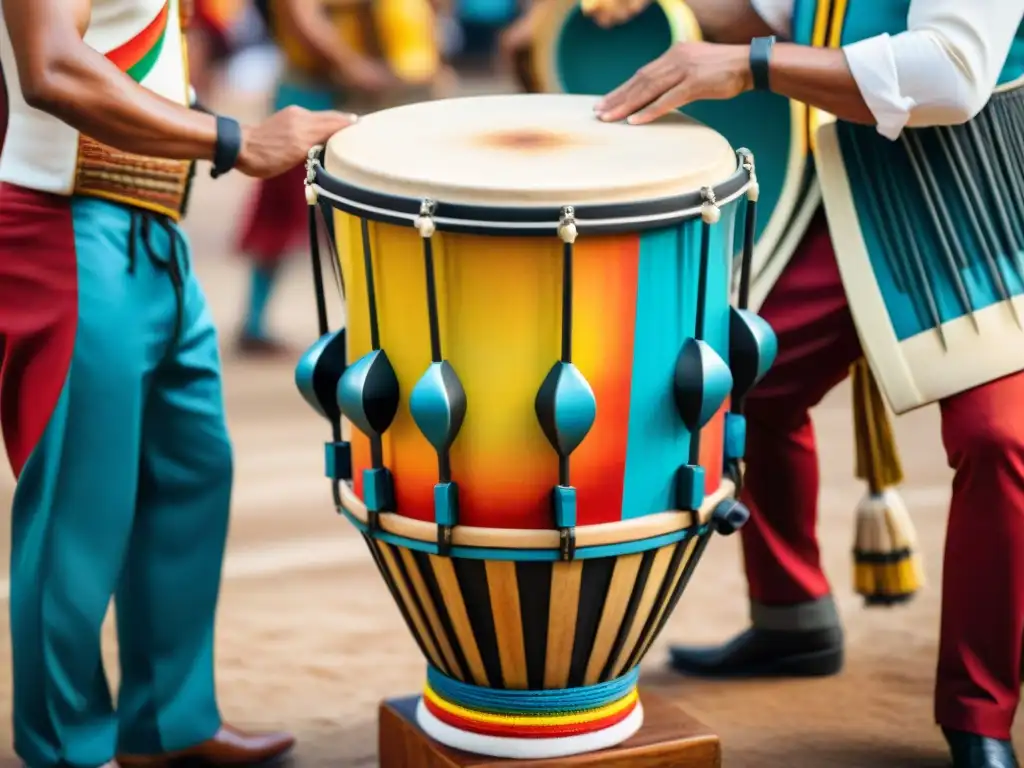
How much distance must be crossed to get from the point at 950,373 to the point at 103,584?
1330 mm

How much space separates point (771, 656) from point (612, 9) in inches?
48.1

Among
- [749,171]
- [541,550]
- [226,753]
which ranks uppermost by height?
[749,171]

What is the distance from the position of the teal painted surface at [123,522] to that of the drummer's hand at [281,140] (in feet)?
0.74

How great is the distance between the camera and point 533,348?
256cm

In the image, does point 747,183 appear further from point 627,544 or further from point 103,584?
point 103,584

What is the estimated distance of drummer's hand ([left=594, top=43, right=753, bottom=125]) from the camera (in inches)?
111

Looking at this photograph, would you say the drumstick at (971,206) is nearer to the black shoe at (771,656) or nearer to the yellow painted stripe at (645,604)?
the yellow painted stripe at (645,604)

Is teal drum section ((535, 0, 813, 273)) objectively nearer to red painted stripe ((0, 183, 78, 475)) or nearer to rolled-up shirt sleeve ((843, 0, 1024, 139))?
rolled-up shirt sleeve ((843, 0, 1024, 139))

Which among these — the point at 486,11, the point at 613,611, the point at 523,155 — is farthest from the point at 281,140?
the point at 486,11

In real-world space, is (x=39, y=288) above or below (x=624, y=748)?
above

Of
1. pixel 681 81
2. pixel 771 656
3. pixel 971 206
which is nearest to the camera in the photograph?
pixel 681 81

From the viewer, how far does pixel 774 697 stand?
11.4 feet

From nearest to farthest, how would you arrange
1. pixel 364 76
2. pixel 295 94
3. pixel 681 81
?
pixel 681 81, pixel 364 76, pixel 295 94

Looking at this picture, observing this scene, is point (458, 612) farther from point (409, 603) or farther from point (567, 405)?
point (567, 405)
